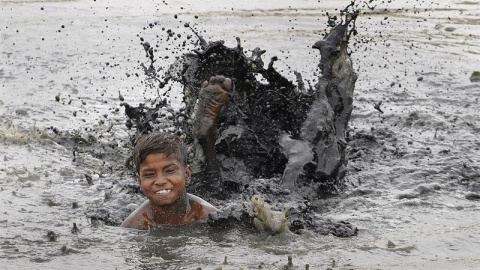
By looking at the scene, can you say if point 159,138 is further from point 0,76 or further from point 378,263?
point 0,76

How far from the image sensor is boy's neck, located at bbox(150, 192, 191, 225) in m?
5.79

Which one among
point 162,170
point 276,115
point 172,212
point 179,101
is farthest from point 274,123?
point 179,101

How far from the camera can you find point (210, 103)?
19.6 ft

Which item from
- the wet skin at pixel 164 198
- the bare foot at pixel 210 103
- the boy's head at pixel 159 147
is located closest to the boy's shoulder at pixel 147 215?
the wet skin at pixel 164 198

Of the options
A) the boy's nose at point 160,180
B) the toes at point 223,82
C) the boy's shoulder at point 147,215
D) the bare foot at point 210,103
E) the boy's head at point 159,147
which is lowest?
the boy's shoulder at point 147,215

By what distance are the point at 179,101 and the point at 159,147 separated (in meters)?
5.04

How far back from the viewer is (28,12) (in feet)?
49.5

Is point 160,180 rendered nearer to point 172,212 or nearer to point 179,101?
point 172,212

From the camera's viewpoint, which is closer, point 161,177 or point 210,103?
point 161,177

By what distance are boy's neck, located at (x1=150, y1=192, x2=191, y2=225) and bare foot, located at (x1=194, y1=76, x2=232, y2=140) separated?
58 cm

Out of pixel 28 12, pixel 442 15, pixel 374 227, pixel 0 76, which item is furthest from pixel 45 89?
pixel 442 15

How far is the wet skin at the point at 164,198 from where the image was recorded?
552 centimetres

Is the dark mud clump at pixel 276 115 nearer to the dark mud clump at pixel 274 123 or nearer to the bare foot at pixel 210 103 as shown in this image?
the dark mud clump at pixel 274 123

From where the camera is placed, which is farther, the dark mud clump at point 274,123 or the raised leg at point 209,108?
the dark mud clump at point 274,123
